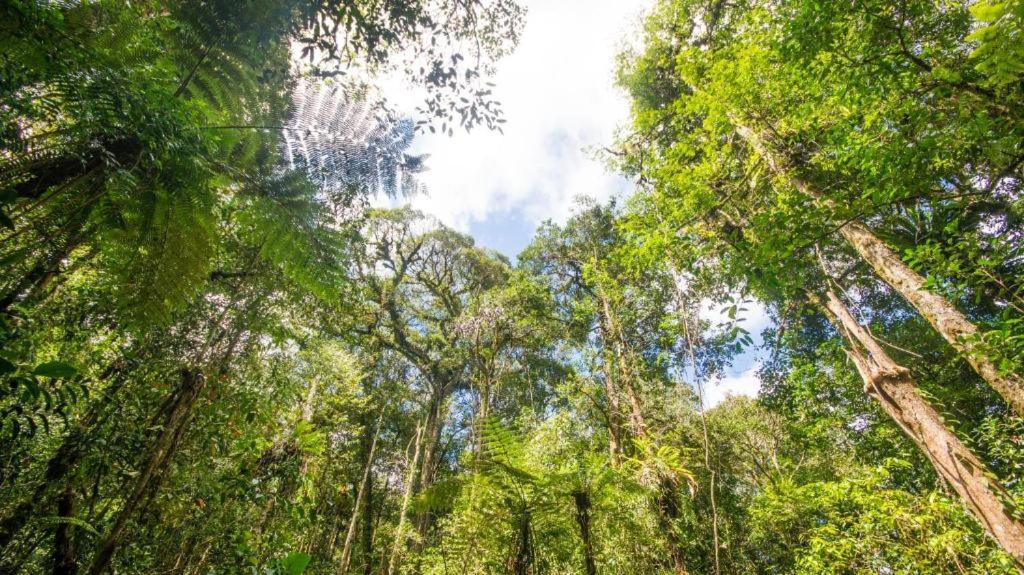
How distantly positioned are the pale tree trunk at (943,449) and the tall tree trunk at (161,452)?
5068mm

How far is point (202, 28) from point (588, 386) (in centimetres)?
720

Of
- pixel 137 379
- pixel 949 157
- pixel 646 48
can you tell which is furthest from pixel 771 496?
pixel 646 48

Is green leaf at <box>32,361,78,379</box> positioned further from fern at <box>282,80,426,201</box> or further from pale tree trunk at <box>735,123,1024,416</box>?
pale tree trunk at <box>735,123,1024,416</box>

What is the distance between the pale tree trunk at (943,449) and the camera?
273cm

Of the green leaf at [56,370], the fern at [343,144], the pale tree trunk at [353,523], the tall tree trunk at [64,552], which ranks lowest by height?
the tall tree trunk at [64,552]

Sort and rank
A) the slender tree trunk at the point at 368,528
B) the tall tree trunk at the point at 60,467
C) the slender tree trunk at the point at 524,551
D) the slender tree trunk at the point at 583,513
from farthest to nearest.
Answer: the slender tree trunk at the point at 368,528
the slender tree trunk at the point at 583,513
the slender tree trunk at the point at 524,551
the tall tree trunk at the point at 60,467

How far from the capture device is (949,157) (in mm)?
2164

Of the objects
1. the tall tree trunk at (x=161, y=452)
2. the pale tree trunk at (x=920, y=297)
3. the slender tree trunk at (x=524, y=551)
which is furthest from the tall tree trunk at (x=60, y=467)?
→ the pale tree trunk at (x=920, y=297)

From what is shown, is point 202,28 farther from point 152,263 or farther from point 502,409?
point 502,409

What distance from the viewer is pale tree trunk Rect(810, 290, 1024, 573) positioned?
108 inches

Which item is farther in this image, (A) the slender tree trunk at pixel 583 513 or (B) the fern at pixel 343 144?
(A) the slender tree trunk at pixel 583 513

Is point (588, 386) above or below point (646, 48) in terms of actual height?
below

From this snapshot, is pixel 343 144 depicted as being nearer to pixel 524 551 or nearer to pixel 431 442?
pixel 524 551

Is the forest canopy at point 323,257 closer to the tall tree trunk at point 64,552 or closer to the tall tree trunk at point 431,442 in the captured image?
the tall tree trunk at point 64,552
